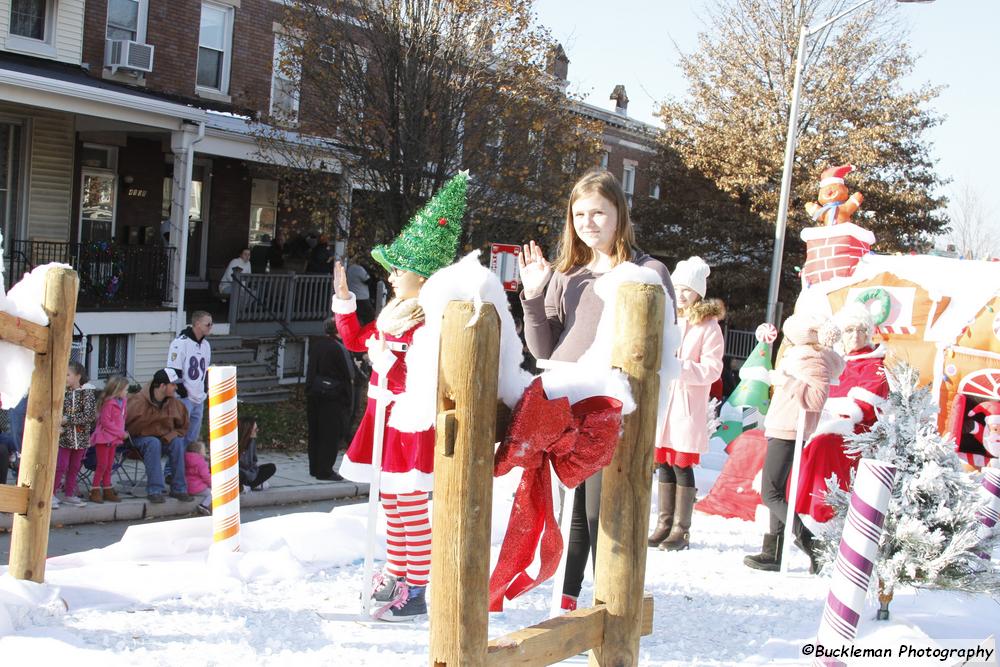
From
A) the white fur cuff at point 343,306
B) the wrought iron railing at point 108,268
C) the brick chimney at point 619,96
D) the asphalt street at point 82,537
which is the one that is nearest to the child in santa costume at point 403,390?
the white fur cuff at point 343,306

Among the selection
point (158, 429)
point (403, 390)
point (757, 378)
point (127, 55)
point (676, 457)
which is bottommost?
point (158, 429)

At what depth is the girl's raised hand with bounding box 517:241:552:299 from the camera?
12.9ft

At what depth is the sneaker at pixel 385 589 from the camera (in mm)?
4758

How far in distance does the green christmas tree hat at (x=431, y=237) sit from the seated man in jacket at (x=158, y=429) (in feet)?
16.7

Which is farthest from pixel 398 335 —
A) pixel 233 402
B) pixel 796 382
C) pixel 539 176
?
pixel 539 176

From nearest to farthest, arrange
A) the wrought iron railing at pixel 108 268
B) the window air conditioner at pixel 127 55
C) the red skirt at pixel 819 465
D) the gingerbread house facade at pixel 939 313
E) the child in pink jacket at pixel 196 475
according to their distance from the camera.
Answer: the red skirt at pixel 819 465 → the child in pink jacket at pixel 196 475 → the gingerbread house facade at pixel 939 313 → the wrought iron railing at pixel 108 268 → the window air conditioner at pixel 127 55

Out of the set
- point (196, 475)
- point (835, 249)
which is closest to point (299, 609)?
point (196, 475)

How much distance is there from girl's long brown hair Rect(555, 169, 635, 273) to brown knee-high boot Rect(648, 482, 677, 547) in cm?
283

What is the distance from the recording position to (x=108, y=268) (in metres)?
15.3

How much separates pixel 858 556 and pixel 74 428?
6648mm

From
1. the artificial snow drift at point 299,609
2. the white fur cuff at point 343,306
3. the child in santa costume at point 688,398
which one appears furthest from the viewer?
the child in santa costume at point 688,398

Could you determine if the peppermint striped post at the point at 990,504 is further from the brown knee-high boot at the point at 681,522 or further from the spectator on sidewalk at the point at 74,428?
the spectator on sidewalk at the point at 74,428

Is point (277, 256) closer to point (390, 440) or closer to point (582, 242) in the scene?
point (390, 440)

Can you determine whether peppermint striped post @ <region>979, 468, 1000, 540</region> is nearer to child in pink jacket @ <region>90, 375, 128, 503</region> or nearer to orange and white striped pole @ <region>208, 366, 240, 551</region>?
orange and white striped pole @ <region>208, 366, 240, 551</region>
